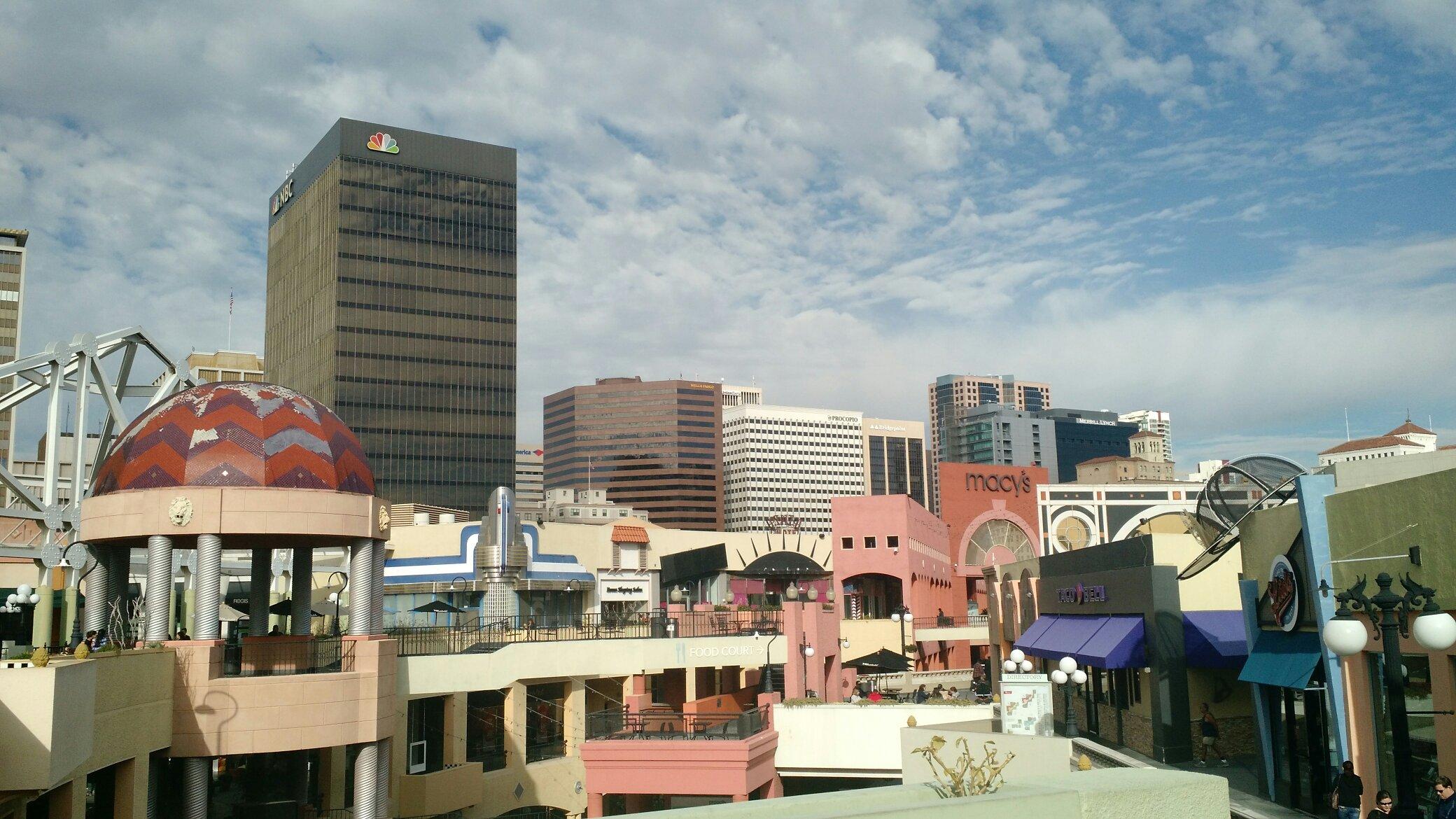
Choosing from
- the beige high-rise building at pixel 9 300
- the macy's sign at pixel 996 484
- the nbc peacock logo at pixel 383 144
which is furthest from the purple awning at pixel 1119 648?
the beige high-rise building at pixel 9 300

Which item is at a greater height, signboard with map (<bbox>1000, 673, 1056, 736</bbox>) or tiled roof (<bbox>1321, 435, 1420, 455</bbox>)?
tiled roof (<bbox>1321, 435, 1420, 455</bbox>)

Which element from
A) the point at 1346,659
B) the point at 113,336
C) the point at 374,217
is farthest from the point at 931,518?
the point at 374,217

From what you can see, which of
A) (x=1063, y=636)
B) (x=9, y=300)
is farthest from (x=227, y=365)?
(x=1063, y=636)

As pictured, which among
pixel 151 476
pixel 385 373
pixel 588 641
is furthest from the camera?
pixel 385 373

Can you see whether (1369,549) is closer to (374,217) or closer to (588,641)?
(588,641)

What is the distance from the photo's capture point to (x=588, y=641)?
38625 millimetres

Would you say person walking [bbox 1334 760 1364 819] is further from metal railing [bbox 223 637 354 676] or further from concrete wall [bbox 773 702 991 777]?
metal railing [bbox 223 637 354 676]

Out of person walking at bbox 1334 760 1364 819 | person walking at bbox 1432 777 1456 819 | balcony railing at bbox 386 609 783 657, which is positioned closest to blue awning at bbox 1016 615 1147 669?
balcony railing at bbox 386 609 783 657

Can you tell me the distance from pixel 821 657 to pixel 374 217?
10295 cm

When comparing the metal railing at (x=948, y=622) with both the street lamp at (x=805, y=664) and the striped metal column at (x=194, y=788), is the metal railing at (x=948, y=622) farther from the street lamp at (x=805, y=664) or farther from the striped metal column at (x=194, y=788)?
the striped metal column at (x=194, y=788)

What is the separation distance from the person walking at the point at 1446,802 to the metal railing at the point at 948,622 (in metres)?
52.0

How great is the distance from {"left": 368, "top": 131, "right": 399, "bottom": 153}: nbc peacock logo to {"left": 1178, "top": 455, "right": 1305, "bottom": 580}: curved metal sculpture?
122799 millimetres

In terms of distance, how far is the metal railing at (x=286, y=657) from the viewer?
2622cm

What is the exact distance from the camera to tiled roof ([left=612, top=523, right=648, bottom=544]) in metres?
63.0
